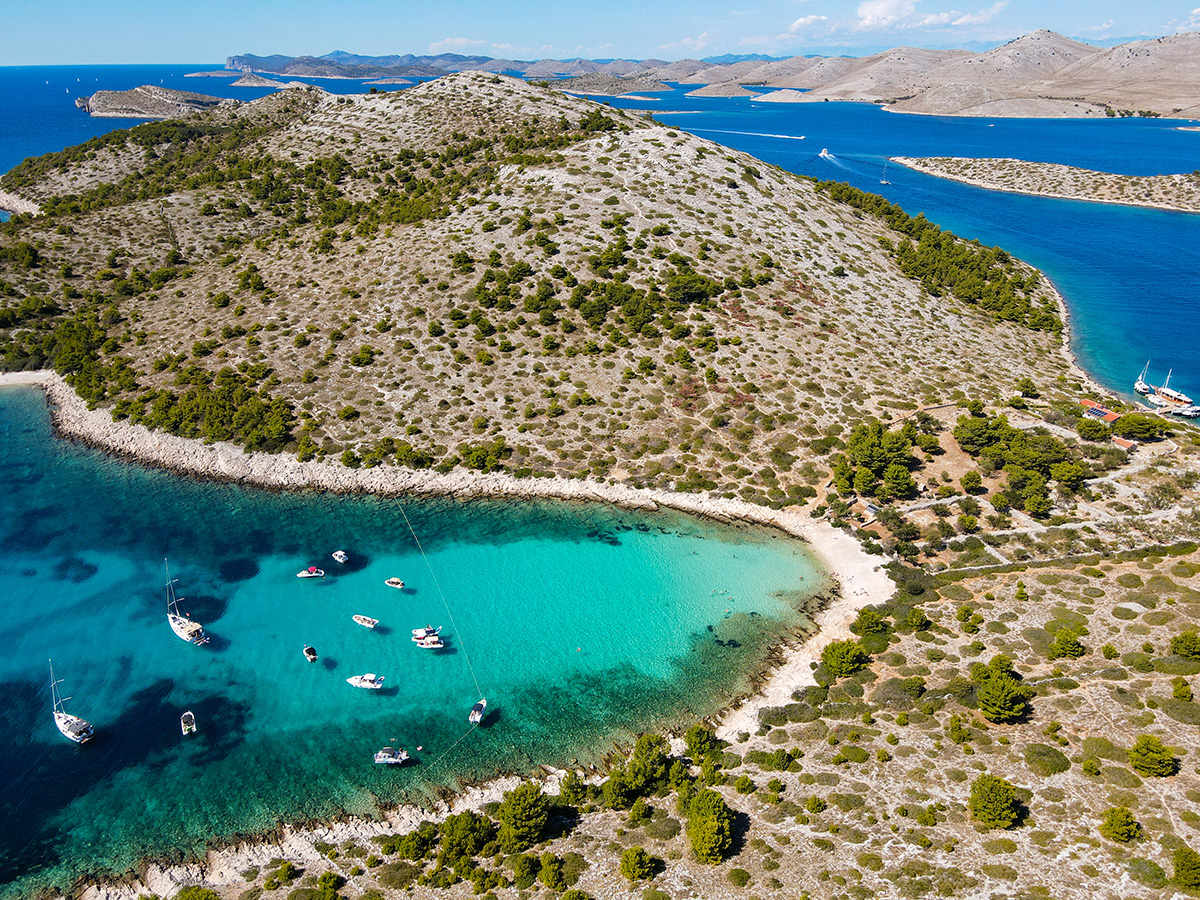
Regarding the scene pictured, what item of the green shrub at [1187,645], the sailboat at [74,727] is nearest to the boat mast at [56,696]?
the sailboat at [74,727]

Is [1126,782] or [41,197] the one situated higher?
[41,197]

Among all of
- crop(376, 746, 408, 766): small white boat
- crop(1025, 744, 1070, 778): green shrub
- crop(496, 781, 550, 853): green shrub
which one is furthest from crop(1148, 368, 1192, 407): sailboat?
crop(376, 746, 408, 766): small white boat

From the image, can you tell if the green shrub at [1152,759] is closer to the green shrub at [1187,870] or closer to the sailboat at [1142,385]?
the green shrub at [1187,870]

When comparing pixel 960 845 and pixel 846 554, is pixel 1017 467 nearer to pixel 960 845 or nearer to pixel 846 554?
pixel 846 554

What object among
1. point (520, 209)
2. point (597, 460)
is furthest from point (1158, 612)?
point (520, 209)

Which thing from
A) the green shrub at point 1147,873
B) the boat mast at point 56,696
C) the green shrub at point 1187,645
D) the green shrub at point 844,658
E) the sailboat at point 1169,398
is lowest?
the boat mast at point 56,696

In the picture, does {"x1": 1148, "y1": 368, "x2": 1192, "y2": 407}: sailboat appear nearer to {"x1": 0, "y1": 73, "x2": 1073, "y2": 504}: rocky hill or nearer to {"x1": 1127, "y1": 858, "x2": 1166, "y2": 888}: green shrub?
{"x1": 0, "y1": 73, "x2": 1073, "y2": 504}: rocky hill
